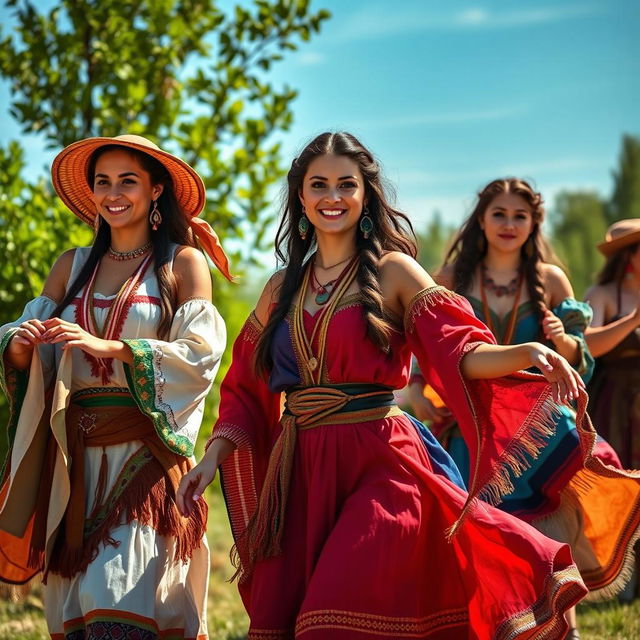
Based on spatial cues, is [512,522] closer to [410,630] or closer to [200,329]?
[410,630]

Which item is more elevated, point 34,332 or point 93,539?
point 34,332

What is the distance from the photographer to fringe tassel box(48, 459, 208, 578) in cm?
464

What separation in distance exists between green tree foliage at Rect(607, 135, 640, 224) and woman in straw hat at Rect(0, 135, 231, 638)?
49.3m

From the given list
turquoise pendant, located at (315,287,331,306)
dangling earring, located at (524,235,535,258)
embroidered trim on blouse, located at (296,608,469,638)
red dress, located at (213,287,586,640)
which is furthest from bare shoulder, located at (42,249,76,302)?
dangling earring, located at (524,235,535,258)

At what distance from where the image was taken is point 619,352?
24.6ft

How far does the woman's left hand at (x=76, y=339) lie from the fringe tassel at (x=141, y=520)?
1.74ft

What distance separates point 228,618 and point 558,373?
12.9 feet

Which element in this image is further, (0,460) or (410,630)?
(0,460)

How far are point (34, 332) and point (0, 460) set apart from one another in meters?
3.07

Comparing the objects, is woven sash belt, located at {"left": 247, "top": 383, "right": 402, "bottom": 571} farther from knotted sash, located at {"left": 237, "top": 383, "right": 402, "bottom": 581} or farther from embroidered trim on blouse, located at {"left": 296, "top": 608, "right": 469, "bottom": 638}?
embroidered trim on blouse, located at {"left": 296, "top": 608, "right": 469, "bottom": 638}

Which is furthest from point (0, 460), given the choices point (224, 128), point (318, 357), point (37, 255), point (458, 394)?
point (458, 394)

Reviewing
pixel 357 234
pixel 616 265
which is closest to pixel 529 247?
pixel 616 265

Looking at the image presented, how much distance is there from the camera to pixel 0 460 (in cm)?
740

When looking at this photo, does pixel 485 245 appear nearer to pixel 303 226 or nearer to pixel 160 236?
pixel 303 226
